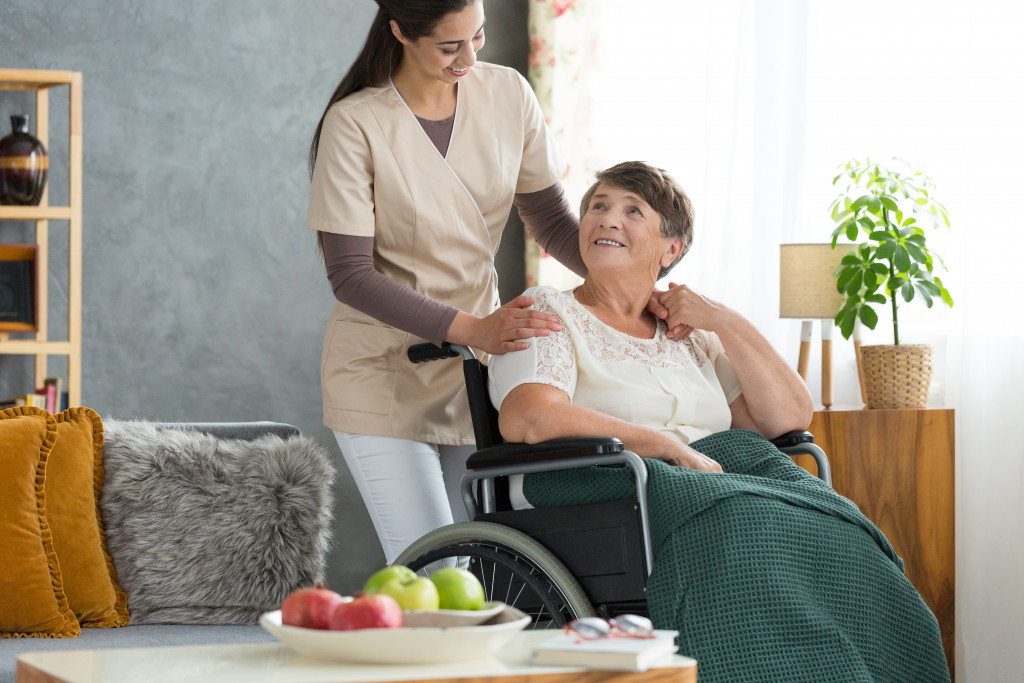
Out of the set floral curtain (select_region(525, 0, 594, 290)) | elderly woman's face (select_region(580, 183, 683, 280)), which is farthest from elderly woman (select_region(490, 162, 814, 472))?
floral curtain (select_region(525, 0, 594, 290))

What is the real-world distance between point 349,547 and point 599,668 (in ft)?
8.21

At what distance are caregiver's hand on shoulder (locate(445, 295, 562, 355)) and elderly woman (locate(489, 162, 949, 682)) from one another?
0.03m

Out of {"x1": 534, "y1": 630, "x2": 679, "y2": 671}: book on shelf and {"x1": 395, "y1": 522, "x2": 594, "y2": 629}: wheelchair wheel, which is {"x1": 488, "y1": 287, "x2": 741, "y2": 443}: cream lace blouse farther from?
{"x1": 534, "y1": 630, "x2": 679, "y2": 671}: book on shelf

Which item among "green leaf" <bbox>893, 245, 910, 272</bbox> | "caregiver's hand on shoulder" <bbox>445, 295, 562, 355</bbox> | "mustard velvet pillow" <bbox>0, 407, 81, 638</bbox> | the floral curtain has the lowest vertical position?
"mustard velvet pillow" <bbox>0, 407, 81, 638</bbox>

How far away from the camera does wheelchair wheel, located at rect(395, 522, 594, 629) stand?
1.63 m

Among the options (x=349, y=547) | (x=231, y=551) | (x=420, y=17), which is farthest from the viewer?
(x=349, y=547)

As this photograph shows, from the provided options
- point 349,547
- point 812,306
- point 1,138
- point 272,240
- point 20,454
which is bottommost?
point 349,547

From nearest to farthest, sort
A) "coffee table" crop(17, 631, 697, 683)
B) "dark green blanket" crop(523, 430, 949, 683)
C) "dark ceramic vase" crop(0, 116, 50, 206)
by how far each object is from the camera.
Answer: "coffee table" crop(17, 631, 697, 683) < "dark green blanket" crop(523, 430, 949, 683) < "dark ceramic vase" crop(0, 116, 50, 206)

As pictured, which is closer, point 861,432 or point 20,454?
point 20,454

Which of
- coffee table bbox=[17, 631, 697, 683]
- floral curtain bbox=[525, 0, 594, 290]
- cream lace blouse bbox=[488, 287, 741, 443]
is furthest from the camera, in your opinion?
floral curtain bbox=[525, 0, 594, 290]

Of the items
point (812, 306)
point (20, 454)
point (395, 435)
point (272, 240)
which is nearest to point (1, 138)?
point (272, 240)

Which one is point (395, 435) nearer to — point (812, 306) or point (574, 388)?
point (574, 388)

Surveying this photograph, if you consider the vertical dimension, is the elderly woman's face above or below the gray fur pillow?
above

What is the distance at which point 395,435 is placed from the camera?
1.97m
